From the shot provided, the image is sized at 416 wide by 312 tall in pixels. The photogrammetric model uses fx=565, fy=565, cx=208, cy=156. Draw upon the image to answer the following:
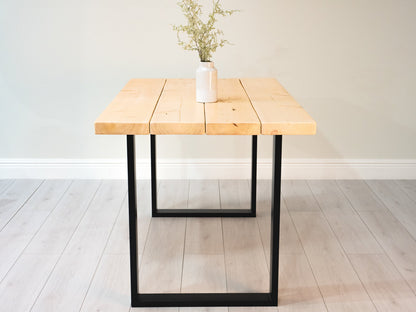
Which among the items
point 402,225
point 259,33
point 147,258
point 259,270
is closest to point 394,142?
point 402,225

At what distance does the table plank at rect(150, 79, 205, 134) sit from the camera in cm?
203

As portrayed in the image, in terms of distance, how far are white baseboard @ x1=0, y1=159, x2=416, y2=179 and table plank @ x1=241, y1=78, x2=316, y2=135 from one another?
103 centimetres

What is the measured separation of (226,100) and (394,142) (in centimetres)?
177

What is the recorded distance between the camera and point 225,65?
11.7ft

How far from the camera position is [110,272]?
2529mm

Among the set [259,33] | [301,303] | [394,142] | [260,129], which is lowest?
[301,303]

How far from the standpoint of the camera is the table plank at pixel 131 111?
6.64 ft

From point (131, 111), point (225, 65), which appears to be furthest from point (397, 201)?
point (131, 111)

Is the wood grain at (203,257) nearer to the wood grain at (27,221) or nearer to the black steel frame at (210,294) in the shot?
the black steel frame at (210,294)

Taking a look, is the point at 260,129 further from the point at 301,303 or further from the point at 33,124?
the point at 33,124

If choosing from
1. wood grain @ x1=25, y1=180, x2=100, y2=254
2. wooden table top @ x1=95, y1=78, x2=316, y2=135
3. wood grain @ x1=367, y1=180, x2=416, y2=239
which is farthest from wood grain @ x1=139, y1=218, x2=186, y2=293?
wood grain @ x1=367, y1=180, x2=416, y2=239

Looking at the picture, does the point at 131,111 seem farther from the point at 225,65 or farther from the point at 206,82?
the point at 225,65

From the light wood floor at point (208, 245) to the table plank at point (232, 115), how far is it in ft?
2.44

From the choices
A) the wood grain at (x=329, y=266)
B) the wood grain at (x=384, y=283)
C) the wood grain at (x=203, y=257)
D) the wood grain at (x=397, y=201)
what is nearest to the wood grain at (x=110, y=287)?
the wood grain at (x=203, y=257)
